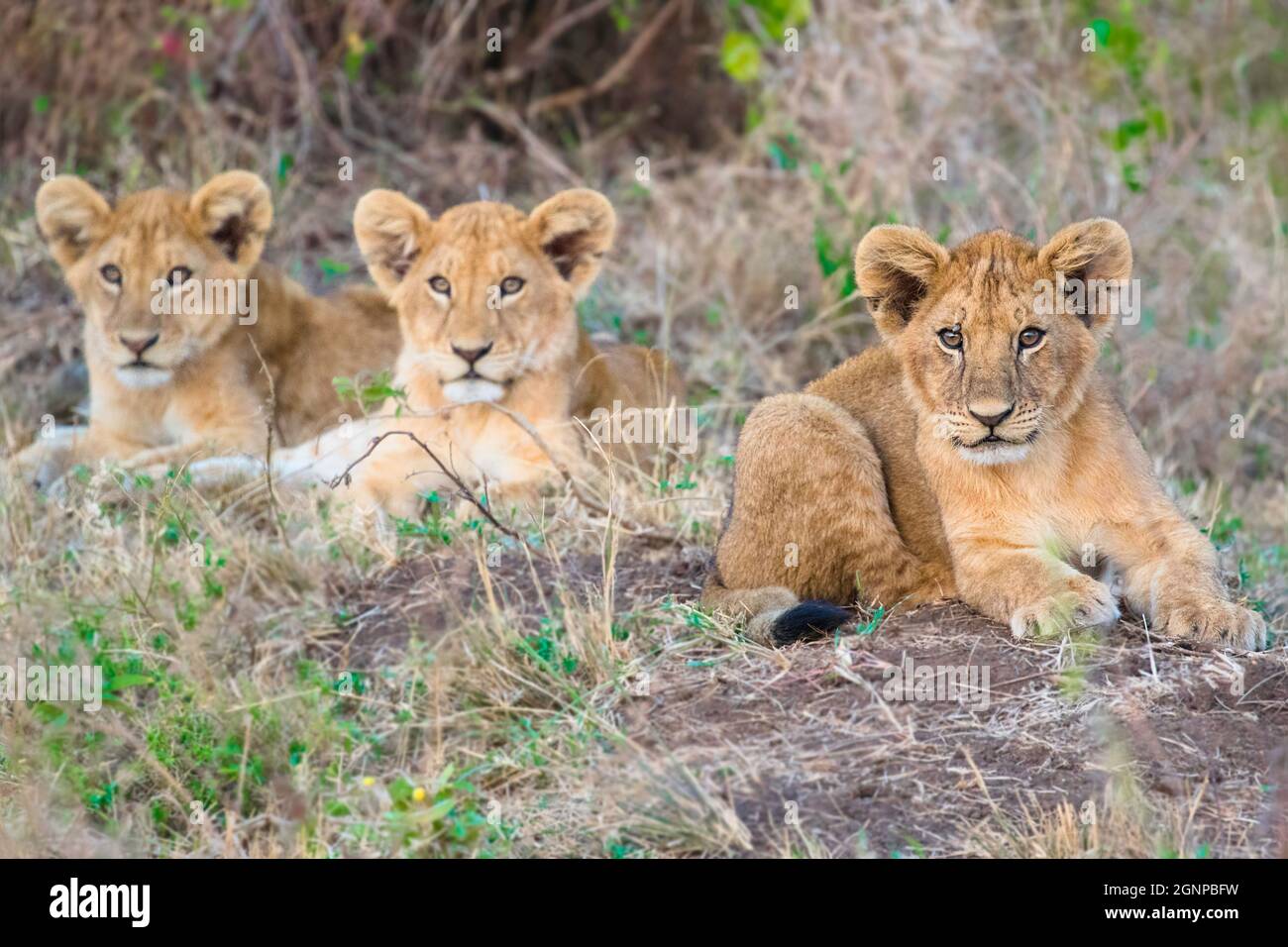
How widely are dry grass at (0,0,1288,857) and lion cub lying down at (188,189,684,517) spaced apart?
0.41 m

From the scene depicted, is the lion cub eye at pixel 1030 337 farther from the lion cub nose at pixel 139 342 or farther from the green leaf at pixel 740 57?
the green leaf at pixel 740 57

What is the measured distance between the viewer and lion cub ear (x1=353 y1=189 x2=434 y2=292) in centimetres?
738

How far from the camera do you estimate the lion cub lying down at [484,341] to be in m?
7.23

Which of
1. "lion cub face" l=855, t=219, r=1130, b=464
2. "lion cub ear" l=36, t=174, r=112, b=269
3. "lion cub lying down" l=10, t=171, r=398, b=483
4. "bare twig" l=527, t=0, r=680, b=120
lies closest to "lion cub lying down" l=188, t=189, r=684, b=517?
"lion cub lying down" l=10, t=171, r=398, b=483

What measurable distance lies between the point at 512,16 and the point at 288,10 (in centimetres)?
142

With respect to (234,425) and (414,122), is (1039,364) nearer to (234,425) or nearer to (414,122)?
(234,425)

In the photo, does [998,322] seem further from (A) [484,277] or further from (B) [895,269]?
(A) [484,277]

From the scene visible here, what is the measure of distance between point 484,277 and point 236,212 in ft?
5.37

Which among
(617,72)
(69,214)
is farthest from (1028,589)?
(617,72)

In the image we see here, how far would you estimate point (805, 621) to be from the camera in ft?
17.4

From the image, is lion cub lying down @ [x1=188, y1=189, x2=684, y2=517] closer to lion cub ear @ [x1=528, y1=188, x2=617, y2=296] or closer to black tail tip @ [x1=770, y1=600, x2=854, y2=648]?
lion cub ear @ [x1=528, y1=188, x2=617, y2=296]

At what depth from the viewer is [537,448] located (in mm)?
7336

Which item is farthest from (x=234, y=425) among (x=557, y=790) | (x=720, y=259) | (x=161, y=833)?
(x=557, y=790)

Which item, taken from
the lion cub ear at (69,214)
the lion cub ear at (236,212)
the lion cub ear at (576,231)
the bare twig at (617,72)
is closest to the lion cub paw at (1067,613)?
the lion cub ear at (576,231)
